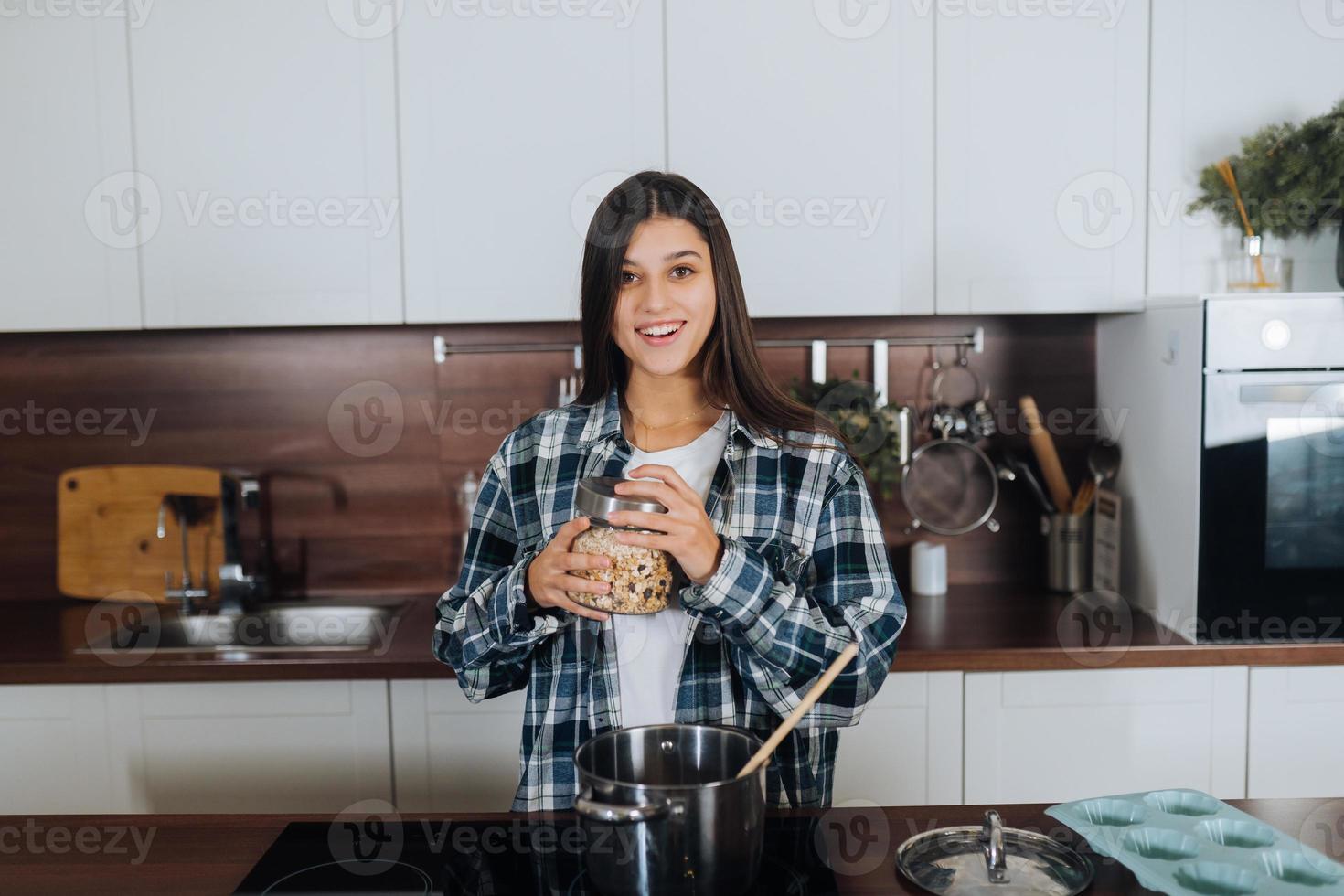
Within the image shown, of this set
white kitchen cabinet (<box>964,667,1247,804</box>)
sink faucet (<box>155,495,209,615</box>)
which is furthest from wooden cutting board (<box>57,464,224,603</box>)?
white kitchen cabinet (<box>964,667,1247,804</box>)

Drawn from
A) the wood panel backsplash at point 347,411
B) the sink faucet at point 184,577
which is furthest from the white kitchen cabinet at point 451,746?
the sink faucet at point 184,577

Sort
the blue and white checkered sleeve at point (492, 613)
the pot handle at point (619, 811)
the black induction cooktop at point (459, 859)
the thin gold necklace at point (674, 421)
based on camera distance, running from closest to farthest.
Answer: the pot handle at point (619, 811), the black induction cooktop at point (459, 859), the blue and white checkered sleeve at point (492, 613), the thin gold necklace at point (674, 421)

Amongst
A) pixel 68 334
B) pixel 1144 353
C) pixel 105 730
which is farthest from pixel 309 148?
pixel 1144 353

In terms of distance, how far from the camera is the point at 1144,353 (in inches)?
79.2

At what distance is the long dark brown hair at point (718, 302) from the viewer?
4.10 feet

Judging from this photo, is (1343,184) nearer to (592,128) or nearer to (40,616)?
(592,128)

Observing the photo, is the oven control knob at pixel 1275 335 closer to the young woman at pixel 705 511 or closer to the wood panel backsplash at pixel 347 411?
the wood panel backsplash at pixel 347 411

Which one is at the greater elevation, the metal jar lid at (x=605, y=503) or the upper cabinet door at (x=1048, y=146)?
the upper cabinet door at (x=1048, y=146)

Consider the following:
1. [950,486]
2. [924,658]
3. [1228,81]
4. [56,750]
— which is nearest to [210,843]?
[56,750]

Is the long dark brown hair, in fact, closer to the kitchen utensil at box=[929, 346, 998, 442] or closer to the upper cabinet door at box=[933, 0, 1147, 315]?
the upper cabinet door at box=[933, 0, 1147, 315]

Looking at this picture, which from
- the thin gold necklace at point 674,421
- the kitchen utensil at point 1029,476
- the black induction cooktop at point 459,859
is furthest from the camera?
the kitchen utensil at point 1029,476

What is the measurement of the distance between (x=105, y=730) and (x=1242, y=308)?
207 cm

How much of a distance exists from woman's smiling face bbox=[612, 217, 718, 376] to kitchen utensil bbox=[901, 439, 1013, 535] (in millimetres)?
1089

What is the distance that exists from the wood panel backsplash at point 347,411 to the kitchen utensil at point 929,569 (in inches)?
3.6
